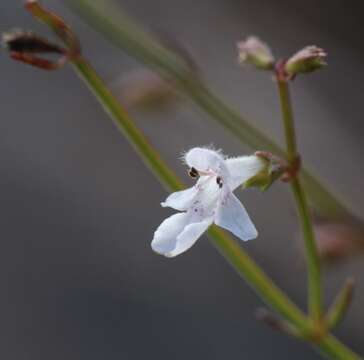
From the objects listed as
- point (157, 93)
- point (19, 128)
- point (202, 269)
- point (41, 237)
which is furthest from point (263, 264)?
point (157, 93)

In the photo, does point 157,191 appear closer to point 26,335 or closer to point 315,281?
point 26,335

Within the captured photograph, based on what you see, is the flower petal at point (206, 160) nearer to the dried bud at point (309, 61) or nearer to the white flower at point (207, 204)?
the white flower at point (207, 204)

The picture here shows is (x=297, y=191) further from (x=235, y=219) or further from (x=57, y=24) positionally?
(x=57, y=24)

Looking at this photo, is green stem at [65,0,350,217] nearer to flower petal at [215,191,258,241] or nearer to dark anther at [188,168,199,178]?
dark anther at [188,168,199,178]

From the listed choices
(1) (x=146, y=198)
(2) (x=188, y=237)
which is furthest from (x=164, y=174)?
(1) (x=146, y=198)

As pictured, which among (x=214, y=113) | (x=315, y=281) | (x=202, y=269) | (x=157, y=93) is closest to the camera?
(x=315, y=281)

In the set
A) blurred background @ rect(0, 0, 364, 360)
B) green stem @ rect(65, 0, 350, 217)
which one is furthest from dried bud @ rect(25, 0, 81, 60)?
blurred background @ rect(0, 0, 364, 360)

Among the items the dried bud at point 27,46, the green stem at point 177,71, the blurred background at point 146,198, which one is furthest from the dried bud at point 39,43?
the blurred background at point 146,198

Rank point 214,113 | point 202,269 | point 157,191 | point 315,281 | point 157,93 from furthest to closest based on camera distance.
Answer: point 157,191 → point 202,269 → point 157,93 → point 214,113 → point 315,281
